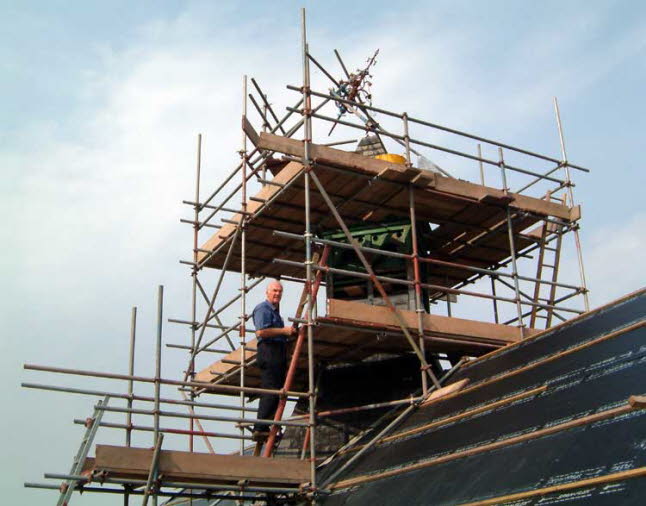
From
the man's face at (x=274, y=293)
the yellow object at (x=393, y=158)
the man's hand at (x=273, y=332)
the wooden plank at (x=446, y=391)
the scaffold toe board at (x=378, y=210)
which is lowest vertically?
the wooden plank at (x=446, y=391)

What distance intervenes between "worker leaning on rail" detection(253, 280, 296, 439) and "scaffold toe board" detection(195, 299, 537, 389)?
1.90 feet

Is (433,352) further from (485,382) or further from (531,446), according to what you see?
(531,446)

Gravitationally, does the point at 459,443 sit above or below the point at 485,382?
below

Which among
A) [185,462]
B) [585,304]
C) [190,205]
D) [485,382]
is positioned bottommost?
[185,462]

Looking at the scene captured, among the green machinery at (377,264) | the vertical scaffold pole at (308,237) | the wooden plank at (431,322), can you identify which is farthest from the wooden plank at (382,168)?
the wooden plank at (431,322)

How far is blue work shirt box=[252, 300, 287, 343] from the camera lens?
13.4 m

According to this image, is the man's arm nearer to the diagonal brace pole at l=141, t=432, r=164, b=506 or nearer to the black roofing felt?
the black roofing felt

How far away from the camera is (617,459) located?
799 centimetres

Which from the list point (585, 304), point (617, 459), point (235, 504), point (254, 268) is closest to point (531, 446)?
point (617, 459)

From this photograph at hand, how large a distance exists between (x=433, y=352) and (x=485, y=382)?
7.66 ft

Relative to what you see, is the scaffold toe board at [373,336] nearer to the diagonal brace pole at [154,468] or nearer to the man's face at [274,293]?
the man's face at [274,293]

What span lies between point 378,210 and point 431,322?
2442mm

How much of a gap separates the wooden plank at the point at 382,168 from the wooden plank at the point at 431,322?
2.26 metres

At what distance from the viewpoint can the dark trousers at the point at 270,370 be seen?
13203 mm
